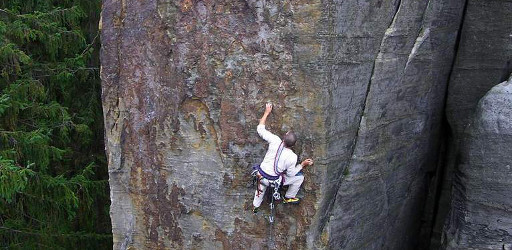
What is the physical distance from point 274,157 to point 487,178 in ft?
6.96

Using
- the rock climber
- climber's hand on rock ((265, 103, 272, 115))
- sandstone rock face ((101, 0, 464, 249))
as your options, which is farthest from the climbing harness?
climber's hand on rock ((265, 103, 272, 115))

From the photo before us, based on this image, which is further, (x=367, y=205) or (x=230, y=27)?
(x=367, y=205)

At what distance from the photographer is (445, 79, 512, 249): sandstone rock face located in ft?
17.7

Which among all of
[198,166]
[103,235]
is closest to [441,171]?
[198,166]

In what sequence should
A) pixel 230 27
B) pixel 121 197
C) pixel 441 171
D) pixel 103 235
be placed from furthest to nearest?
pixel 103 235 < pixel 441 171 < pixel 121 197 < pixel 230 27

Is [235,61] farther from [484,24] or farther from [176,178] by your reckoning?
[484,24]

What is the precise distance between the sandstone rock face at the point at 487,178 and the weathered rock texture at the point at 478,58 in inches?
17.8

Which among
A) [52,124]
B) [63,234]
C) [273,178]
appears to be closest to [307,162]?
[273,178]

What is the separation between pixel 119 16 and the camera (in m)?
5.62

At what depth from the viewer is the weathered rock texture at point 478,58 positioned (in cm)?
622

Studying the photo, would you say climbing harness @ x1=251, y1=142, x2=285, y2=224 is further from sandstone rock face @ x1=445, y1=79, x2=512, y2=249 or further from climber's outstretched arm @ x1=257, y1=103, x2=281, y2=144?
sandstone rock face @ x1=445, y1=79, x2=512, y2=249

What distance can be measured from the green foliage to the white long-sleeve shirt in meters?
2.86

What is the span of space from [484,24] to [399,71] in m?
1.40

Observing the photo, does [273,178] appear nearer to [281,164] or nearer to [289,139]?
[281,164]
